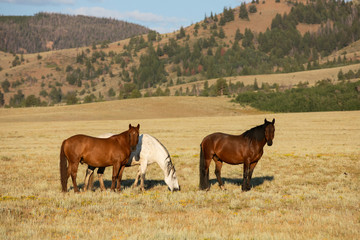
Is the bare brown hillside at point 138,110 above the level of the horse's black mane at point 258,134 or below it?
below

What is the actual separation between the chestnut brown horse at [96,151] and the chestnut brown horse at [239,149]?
9.28 feet

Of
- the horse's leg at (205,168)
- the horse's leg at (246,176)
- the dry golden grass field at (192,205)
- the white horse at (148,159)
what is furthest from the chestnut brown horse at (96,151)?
the horse's leg at (246,176)

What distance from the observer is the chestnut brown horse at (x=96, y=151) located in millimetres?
12812

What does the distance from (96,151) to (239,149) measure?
475 cm

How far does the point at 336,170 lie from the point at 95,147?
1197cm

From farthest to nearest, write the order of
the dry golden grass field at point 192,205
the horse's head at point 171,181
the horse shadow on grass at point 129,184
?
the horse shadow on grass at point 129,184 < the horse's head at point 171,181 < the dry golden grass field at point 192,205

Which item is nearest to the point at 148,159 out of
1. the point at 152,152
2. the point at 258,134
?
the point at 152,152

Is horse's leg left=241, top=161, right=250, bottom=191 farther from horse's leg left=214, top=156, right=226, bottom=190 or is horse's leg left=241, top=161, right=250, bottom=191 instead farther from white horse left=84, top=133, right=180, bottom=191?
white horse left=84, top=133, right=180, bottom=191

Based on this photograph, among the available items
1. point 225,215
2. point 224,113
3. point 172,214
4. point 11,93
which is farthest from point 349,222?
point 11,93

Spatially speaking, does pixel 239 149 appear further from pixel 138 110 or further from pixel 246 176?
pixel 138 110

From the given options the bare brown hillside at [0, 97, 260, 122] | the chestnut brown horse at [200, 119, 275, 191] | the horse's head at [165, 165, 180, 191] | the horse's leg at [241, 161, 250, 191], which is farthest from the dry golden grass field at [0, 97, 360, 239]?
the bare brown hillside at [0, 97, 260, 122]

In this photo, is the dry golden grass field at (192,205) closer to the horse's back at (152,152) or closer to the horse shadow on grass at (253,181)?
the horse shadow on grass at (253,181)

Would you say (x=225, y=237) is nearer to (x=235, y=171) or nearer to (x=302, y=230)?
(x=302, y=230)

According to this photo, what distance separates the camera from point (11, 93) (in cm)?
19150
